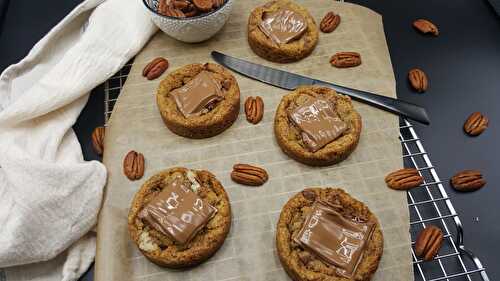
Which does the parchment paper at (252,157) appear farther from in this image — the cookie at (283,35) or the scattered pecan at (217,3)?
the scattered pecan at (217,3)

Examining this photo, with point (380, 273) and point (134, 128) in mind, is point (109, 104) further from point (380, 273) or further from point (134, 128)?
point (380, 273)

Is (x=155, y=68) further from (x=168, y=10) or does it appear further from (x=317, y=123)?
(x=317, y=123)

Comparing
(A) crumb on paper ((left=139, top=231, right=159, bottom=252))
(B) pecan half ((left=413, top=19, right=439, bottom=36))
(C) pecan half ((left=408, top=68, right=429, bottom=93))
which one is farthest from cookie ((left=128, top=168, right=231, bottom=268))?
(B) pecan half ((left=413, top=19, right=439, bottom=36))

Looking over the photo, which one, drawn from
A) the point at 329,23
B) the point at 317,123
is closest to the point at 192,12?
the point at 329,23

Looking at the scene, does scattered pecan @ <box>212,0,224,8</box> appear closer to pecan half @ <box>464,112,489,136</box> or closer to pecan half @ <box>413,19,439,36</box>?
pecan half @ <box>413,19,439,36</box>

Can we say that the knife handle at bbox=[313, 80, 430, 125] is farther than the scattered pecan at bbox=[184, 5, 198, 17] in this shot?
No

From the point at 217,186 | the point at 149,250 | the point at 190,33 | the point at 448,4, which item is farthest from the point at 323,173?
the point at 448,4

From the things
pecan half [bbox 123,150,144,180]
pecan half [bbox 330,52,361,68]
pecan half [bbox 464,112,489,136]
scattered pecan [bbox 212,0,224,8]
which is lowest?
pecan half [bbox 123,150,144,180]

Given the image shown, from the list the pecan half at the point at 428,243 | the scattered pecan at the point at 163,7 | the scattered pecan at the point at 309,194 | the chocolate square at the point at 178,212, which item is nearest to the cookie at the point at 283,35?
the scattered pecan at the point at 163,7
